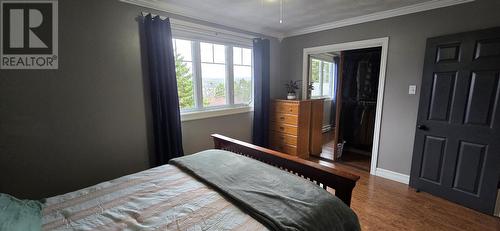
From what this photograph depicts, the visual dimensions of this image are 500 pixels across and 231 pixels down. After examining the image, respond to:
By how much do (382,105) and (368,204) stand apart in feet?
4.41

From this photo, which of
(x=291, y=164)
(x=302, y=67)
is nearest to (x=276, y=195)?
(x=291, y=164)

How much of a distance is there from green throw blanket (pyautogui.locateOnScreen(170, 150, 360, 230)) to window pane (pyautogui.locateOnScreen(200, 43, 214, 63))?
175cm

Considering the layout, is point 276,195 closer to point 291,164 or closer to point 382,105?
point 291,164

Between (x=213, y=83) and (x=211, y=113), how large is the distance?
448mm

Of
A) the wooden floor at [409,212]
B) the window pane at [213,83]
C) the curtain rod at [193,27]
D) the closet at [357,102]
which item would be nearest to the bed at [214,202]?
the wooden floor at [409,212]

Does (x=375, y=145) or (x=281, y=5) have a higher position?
(x=281, y=5)

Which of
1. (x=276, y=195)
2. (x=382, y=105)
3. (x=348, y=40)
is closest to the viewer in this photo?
(x=276, y=195)

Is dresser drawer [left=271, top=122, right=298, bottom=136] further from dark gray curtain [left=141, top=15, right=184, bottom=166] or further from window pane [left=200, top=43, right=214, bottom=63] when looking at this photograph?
dark gray curtain [left=141, top=15, right=184, bottom=166]

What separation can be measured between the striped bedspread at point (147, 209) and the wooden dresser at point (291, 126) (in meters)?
2.23

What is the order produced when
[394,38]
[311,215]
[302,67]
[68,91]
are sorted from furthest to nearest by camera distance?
[302,67] → [394,38] → [68,91] → [311,215]

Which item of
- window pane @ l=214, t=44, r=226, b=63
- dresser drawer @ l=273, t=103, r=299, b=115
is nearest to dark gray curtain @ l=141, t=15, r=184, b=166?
window pane @ l=214, t=44, r=226, b=63

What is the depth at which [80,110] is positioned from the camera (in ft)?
6.40

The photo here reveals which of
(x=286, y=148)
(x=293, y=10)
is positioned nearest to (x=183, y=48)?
(x=293, y=10)

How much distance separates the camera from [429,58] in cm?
232
